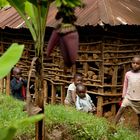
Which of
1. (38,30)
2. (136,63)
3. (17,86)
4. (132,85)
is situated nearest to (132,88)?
(132,85)

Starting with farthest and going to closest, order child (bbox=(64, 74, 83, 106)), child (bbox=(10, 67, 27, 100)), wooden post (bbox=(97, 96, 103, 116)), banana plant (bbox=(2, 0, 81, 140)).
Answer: wooden post (bbox=(97, 96, 103, 116))
child (bbox=(10, 67, 27, 100))
child (bbox=(64, 74, 83, 106))
banana plant (bbox=(2, 0, 81, 140))

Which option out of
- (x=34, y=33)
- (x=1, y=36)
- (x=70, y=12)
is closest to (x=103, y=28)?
(x=1, y=36)

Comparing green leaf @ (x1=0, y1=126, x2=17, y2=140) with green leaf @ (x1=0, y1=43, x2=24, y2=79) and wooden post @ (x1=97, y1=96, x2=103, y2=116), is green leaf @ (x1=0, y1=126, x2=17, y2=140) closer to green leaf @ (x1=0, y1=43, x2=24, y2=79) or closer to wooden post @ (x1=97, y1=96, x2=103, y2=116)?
green leaf @ (x1=0, y1=43, x2=24, y2=79)

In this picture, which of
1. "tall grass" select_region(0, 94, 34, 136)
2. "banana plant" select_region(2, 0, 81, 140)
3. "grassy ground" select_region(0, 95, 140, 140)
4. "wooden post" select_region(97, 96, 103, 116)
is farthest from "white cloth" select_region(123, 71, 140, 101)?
"banana plant" select_region(2, 0, 81, 140)

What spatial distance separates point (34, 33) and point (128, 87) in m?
4.93

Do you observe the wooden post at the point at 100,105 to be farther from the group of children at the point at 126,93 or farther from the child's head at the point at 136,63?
the child's head at the point at 136,63

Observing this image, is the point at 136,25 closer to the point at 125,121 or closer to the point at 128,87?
the point at 128,87

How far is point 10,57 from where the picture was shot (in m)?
1.69

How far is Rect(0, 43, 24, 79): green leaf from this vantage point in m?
1.66

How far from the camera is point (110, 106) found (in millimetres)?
8484

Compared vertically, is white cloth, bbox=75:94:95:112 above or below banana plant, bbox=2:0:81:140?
below

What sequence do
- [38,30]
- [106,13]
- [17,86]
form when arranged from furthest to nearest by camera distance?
[17,86], [106,13], [38,30]

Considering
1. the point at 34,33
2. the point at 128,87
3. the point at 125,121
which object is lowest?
the point at 125,121

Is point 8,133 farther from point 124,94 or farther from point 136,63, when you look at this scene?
point 124,94
